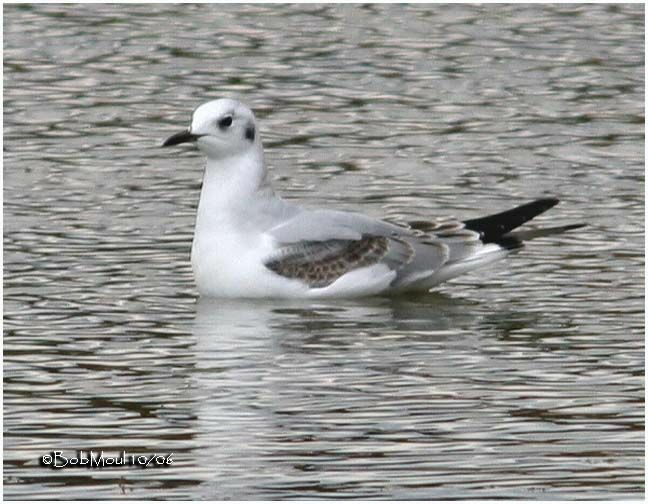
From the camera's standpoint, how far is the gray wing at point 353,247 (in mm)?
13023

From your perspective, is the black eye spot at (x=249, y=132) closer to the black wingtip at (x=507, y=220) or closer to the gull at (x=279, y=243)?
the gull at (x=279, y=243)

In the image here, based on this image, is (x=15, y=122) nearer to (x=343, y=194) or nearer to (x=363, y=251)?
(x=343, y=194)

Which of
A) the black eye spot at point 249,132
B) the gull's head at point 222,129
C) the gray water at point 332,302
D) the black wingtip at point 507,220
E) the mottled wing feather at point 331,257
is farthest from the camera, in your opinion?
the black wingtip at point 507,220

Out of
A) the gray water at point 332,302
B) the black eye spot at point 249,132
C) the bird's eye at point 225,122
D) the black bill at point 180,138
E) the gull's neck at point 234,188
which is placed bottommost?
the gray water at point 332,302

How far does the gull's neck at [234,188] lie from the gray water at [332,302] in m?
0.56

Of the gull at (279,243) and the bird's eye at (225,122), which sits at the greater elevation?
the bird's eye at (225,122)

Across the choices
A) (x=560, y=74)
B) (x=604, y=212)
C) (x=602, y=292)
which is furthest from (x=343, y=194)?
(x=560, y=74)

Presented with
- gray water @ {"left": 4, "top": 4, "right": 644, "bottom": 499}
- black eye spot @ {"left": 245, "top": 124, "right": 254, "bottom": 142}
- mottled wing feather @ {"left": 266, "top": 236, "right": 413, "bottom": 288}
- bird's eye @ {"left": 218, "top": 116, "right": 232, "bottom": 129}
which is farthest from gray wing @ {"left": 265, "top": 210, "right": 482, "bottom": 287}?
bird's eye @ {"left": 218, "top": 116, "right": 232, "bottom": 129}

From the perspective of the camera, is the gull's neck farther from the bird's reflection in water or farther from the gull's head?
the bird's reflection in water

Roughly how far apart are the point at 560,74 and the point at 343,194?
427 centimetres

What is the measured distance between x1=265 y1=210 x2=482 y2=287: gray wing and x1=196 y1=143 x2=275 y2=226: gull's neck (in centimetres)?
23

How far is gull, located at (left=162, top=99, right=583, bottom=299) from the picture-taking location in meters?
12.9

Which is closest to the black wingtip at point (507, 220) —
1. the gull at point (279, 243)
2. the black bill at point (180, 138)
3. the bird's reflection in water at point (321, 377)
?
the gull at point (279, 243)

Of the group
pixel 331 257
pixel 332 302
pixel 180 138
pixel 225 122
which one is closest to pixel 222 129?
pixel 225 122
